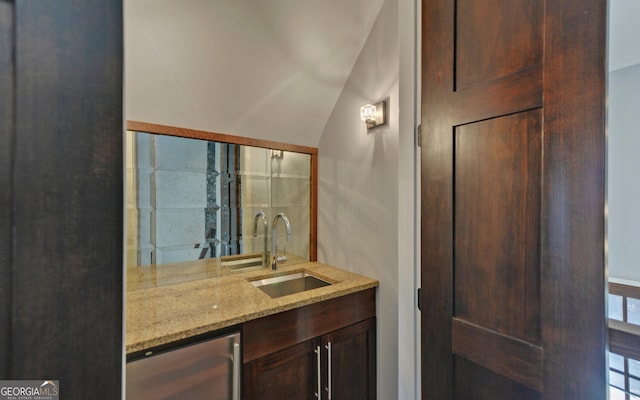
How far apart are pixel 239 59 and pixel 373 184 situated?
3.67 ft

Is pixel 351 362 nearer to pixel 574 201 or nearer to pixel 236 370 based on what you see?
pixel 236 370

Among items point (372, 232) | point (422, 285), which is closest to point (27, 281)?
point (422, 285)

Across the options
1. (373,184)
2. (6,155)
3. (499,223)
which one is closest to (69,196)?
(6,155)

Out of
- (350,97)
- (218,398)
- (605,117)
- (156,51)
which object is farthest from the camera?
(350,97)

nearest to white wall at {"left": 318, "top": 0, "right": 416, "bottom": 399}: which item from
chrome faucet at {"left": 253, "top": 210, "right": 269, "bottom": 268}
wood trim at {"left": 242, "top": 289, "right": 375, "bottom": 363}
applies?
wood trim at {"left": 242, "top": 289, "right": 375, "bottom": 363}

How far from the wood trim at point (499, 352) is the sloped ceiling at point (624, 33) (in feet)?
2.25

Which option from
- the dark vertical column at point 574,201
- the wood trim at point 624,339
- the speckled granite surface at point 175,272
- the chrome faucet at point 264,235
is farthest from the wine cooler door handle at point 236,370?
the wood trim at point 624,339

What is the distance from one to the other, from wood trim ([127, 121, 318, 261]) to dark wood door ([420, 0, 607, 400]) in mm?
1309

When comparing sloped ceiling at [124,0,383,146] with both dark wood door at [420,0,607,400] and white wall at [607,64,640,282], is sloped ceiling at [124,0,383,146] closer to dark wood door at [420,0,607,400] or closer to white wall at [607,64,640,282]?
dark wood door at [420,0,607,400]

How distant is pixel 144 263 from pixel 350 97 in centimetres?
173

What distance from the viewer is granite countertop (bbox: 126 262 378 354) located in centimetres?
105

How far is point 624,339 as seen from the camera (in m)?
0.55

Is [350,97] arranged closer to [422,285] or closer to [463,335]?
[422,285]

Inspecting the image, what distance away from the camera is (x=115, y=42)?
430 mm
